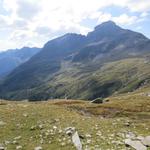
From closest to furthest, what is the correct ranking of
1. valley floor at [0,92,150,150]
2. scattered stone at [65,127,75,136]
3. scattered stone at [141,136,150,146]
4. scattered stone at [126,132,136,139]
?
valley floor at [0,92,150,150] → scattered stone at [141,136,150,146] → scattered stone at [65,127,75,136] → scattered stone at [126,132,136,139]

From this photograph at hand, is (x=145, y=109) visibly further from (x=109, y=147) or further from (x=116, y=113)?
(x=109, y=147)

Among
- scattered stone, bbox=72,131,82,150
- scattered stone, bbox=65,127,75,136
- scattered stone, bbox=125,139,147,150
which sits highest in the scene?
scattered stone, bbox=65,127,75,136

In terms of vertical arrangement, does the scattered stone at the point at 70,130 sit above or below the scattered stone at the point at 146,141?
above

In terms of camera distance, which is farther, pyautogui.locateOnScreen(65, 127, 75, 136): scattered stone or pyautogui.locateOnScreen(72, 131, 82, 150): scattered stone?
pyautogui.locateOnScreen(65, 127, 75, 136): scattered stone

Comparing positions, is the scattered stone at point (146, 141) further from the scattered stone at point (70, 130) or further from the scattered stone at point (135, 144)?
the scattered stone at point (70, 130)

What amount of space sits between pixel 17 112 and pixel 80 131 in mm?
10004

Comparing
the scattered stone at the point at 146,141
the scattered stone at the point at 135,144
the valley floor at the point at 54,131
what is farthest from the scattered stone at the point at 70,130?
the scattered stone at the point at 146,141

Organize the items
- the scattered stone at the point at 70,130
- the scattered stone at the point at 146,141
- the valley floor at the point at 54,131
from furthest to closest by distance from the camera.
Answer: the scattered stone at the point at 70,130 → the scattered stone at the point at 146,141 → the valley floor at the point at 54,131

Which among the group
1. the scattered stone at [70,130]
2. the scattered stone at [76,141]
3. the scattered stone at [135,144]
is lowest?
the scattered stone at [135,144]

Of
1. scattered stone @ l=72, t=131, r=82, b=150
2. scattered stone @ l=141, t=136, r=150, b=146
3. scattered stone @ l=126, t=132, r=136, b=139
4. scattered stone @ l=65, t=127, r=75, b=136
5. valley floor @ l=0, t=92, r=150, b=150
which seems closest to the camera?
scattered stone @ l=72, t=131, r=82, b=150

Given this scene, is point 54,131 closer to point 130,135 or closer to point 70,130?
point 70,130

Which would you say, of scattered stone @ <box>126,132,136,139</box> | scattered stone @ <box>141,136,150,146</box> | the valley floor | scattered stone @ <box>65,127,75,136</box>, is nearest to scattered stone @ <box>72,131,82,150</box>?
the valley floor

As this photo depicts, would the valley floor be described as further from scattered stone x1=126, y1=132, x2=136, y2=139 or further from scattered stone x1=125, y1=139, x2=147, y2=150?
scattered stone x1=125, y1=139, x2=147, y2=150

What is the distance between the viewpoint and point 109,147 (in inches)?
971
